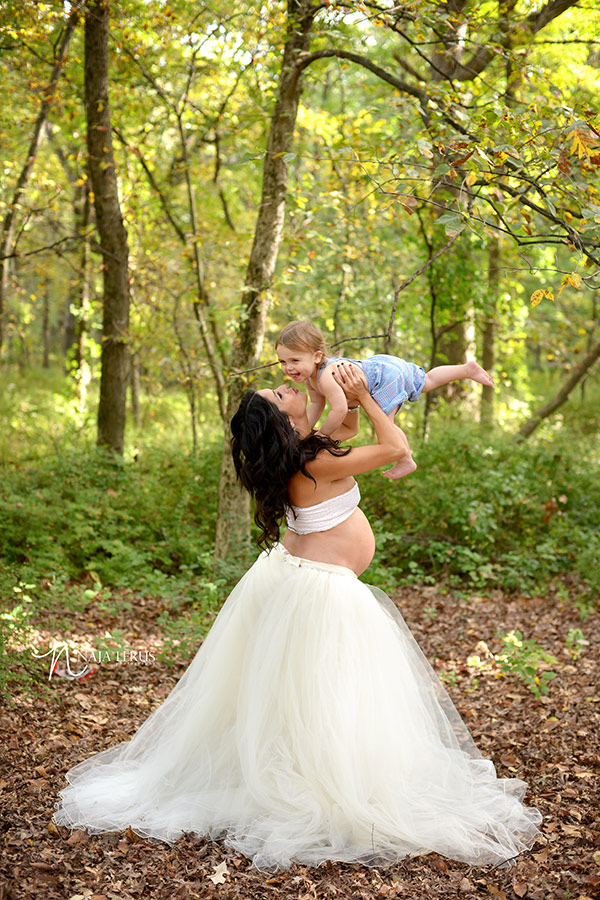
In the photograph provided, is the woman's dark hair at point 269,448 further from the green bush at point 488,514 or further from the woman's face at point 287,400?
the green bush at point 488,514

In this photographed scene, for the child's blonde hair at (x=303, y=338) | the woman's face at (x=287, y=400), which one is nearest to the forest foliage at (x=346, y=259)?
the child's blonde hair at (x=303, y=338)

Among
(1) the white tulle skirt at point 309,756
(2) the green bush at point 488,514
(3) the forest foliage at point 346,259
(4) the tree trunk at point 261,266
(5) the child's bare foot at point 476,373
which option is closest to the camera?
(1) the white tulle skirt at point 309,756

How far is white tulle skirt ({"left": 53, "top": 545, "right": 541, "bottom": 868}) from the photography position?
10.5 feet

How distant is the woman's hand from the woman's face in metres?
0.21

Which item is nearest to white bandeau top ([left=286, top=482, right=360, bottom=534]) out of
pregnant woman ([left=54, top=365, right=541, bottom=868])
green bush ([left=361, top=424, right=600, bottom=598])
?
pregnant woman ([left=54, top=365, right=541, bottom=868])

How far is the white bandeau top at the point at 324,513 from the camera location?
3471 millimetres

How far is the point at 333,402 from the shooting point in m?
3.33

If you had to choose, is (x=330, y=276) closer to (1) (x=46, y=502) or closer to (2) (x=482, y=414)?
(2) (x=482, y=414)

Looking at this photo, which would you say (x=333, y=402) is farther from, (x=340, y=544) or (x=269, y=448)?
(x=340, y=544)

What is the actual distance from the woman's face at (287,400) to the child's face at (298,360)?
0.31ft

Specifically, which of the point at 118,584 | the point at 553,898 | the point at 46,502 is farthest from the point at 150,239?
the point at 553,898

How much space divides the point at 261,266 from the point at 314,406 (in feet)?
10.5

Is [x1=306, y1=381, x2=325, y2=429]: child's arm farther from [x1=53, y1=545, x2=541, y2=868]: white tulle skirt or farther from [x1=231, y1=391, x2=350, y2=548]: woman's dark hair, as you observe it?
[x1=53, y1=545, x2=541, y2=868]: white tulle skirt

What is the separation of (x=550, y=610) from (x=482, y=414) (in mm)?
4080
